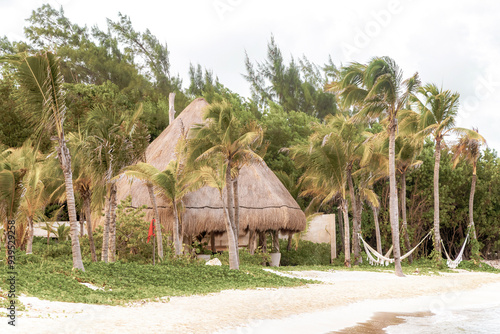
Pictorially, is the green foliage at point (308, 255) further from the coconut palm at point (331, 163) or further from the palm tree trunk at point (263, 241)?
the coconut palm at point (331, 163)

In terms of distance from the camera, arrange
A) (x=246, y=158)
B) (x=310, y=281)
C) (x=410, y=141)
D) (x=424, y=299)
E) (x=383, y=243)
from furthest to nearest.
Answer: (x=383, y=243) < (x=410, y=141) < (x=246, y=158) < (x=310, y=281) < (x=424, y=299)

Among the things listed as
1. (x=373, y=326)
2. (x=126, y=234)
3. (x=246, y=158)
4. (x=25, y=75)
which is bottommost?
(x=373, y=326)

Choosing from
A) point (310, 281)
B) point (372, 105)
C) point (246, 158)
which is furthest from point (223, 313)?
point (372, 105)

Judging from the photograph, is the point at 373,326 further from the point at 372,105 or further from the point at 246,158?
the point at 372,105

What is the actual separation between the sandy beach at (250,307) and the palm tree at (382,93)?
6.86ft

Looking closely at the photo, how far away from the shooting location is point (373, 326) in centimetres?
796

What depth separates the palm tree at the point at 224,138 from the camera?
1345 centimetres

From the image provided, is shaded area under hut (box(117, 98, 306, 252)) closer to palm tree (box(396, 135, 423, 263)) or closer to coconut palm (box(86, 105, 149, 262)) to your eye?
coconut palm (box(86, 105, 149, 262))

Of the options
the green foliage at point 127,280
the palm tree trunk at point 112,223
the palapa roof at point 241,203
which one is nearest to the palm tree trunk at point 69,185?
the green foliage at point 127,280

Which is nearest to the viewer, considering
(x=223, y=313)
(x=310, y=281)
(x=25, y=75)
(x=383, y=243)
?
(x=223, y=313)

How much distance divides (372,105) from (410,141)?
4353mm

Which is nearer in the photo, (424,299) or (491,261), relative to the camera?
(424,299)

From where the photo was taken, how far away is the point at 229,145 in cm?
1355

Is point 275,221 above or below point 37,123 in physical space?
below
